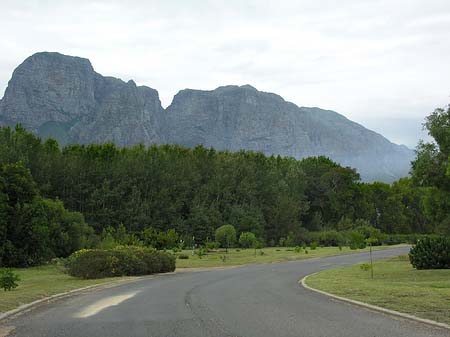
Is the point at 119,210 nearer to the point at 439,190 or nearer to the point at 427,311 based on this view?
the point at 439,190

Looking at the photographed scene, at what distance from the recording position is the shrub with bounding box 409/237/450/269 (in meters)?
27.3

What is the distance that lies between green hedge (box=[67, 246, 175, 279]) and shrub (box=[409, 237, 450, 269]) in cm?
1338

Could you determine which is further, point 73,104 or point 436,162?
point 73,104

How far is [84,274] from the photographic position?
84.4ft

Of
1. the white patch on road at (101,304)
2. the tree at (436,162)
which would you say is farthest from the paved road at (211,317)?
the tree at (436,162)

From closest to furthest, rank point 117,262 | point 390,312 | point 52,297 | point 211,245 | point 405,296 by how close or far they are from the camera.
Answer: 1. point 390,312
2. point 405,296
3. point 52,297
4. point 117,262
5. point 211,245

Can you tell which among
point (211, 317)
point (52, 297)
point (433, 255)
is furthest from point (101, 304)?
point (433, 255)

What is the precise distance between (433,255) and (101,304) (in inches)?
734

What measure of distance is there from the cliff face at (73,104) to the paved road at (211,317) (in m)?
131

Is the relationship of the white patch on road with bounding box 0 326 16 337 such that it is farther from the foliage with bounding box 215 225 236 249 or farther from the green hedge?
the foliage with bounding box 215 225 236 249

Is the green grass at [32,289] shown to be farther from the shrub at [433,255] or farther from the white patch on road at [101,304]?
the shrub at [433,255]

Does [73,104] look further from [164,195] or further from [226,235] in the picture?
[226,235]

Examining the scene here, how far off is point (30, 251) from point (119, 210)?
26448 millimetres

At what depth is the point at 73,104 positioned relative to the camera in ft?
514
